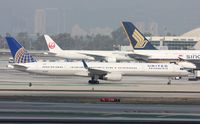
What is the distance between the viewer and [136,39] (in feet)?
387

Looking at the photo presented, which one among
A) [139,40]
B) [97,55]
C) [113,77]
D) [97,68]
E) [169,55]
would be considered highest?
[139,40]

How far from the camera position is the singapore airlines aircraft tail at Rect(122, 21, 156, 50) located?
11662cm

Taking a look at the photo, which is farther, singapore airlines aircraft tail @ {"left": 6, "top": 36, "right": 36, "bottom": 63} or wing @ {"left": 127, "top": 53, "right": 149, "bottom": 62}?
wing @ {"left": 127, "top": 53, "right": 149, "bottom": 62}

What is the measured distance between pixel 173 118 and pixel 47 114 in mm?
7307

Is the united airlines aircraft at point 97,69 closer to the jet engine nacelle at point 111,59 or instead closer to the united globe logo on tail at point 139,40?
the united globe logo on tail at point 139,40

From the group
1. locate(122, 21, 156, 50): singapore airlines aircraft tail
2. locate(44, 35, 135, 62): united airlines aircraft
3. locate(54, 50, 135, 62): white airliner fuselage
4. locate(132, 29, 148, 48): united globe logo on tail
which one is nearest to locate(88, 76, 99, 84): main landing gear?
locate(122, 21, 156, 50): singapore airlines aircraft tail

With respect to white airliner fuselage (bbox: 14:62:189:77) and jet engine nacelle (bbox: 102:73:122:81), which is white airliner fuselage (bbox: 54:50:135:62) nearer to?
white airliner fuselage (bbox: 14:62:189:77)

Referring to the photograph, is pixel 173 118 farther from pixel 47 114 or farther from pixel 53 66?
pixel 53 66

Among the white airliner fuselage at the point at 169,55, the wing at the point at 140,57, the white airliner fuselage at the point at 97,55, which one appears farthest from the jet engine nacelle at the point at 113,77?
the white airliner fuselage at the point at 97,55

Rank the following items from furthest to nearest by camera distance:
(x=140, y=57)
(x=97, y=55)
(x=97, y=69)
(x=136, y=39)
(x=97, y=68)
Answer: (x=97, y=55)
(x=136, y=39)
(x=140, y=57)
(x=97, y=68)
(x=97, y=69)

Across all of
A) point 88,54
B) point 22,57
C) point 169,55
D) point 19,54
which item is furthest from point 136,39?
point 22,57

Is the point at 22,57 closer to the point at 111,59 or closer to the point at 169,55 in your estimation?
the point at 169,55

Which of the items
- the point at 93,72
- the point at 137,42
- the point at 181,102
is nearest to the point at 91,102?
the point at 181,102

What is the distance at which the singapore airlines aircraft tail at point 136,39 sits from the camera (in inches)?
4592
